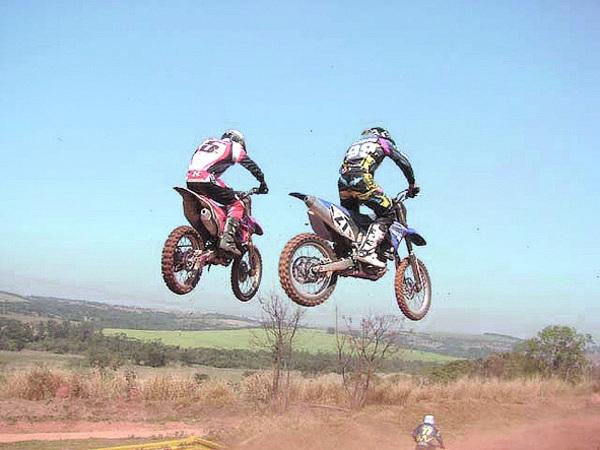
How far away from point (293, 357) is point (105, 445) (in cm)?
1312

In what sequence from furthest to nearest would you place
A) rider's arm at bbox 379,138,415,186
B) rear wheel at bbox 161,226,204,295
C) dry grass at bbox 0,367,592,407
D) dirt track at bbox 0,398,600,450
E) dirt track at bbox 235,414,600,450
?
dry grass at bbox 0,367,592,407
dirt track at bbox 0,398,600,450
dirt track at bbox 235,414,600,450
rider's arm at bbox 379,138,415,186
rear wheel at bbox 161,226,204,295

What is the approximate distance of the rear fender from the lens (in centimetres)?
708

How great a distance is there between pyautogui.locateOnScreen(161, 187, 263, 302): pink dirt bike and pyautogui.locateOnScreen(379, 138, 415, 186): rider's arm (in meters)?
1.94

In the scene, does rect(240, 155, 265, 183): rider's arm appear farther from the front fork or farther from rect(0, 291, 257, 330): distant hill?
the front fork

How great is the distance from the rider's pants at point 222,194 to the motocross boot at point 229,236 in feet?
0.25

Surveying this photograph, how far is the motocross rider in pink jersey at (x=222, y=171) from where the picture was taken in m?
7.24

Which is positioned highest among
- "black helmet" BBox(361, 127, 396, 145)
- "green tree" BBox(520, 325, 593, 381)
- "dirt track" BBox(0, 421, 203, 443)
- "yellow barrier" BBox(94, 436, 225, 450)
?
"black helmet" BBox(361, 127, 396, 145)

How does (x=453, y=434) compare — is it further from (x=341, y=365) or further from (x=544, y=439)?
(x=341, y=365)

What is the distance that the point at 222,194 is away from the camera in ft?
24.3

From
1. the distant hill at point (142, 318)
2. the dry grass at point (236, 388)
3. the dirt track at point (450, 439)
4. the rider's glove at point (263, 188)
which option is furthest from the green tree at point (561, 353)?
the rider's glove at point (263, 188)

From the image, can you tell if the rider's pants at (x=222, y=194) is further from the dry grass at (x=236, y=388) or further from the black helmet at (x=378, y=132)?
the dry grass at (x=236, y=388)

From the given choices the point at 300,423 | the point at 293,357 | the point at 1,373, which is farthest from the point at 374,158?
the point at 1,373

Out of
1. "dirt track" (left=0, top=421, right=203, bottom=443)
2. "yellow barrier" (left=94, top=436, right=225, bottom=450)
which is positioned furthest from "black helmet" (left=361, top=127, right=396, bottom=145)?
"dirt track" (left=0, top=421, right=203, bottom=443)

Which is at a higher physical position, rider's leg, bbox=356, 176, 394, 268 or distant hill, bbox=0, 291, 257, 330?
rider's leg, bbox=356, 176, 394, 268
